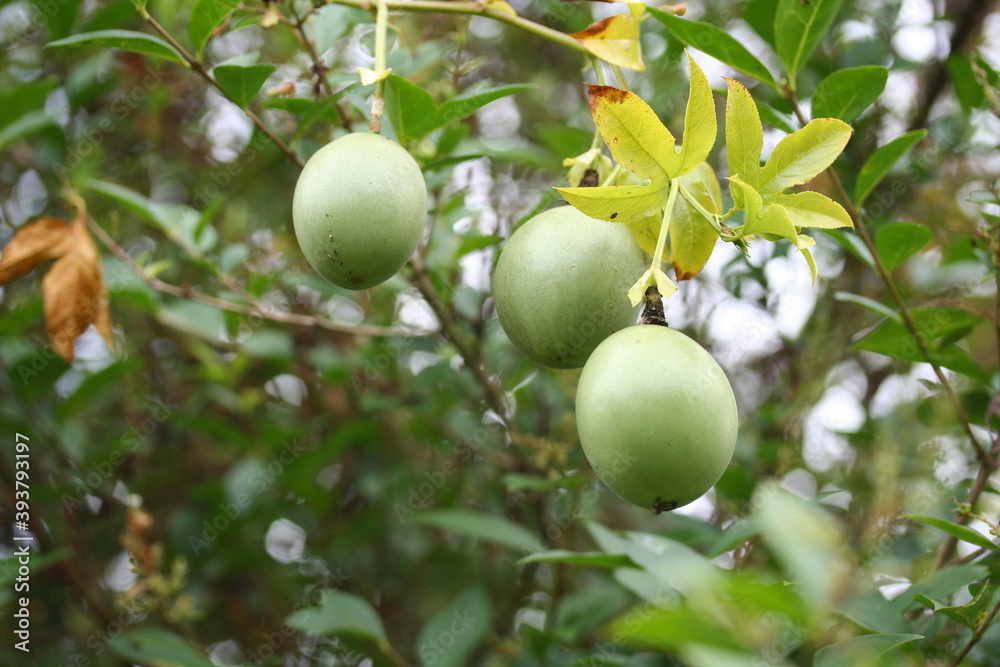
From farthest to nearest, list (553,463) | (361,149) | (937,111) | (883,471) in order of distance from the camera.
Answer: (937,111)
(553,463)
(883,471)
(361,149)

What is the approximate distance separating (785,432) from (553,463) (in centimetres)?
56

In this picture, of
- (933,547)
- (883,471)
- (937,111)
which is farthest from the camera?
(937,111)

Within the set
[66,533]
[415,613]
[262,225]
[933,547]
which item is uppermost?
[933,547]

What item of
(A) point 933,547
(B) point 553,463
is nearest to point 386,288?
(B) point 553,463

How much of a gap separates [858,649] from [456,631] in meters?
0.87

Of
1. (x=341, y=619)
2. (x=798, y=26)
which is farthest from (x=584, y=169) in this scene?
(x=341, y=619)

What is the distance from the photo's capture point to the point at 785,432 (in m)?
1.76

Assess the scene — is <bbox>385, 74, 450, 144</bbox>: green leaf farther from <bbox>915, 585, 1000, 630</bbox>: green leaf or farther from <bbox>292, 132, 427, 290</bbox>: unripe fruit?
<bbox>915, 585, 1000, 630</bbox>: green leaf

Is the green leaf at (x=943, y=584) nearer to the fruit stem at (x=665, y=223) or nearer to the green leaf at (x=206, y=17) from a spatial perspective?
the fruit stem at (x=665, y=223)

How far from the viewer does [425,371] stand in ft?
5.10

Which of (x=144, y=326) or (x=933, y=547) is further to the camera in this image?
(x=144, y=326)

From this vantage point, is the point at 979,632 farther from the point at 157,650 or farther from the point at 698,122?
the point at 157,650

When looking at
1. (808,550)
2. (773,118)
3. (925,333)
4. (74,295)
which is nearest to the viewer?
(808,550)

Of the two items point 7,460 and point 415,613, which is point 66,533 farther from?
point 415,613
